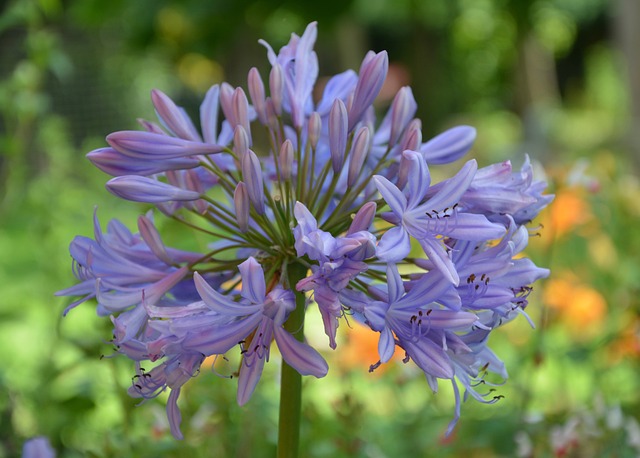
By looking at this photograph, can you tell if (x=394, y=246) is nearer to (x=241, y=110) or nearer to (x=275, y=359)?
(x=241, y=110)

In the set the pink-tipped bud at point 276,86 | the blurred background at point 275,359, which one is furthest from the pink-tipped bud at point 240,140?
the blurred background at point 275,359

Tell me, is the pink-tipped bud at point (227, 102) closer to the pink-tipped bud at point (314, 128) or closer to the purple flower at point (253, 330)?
the pink-tipped bud at point (314, 128)

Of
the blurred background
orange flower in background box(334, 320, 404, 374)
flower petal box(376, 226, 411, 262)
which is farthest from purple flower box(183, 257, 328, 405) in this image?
orange flower in background box(334, 320, 404, 374)

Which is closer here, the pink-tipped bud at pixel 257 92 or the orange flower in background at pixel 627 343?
the pink-tipped bud at pixel 257 92

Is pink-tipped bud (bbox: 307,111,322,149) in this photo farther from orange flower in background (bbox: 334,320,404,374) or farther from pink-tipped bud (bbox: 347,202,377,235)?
orange flower in background (bbox: 334,320,404,374)

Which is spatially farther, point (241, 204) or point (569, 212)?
point (569, 212)

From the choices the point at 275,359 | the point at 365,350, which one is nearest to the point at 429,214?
the point at 275,359

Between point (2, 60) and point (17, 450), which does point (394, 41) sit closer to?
point (2, 60)
